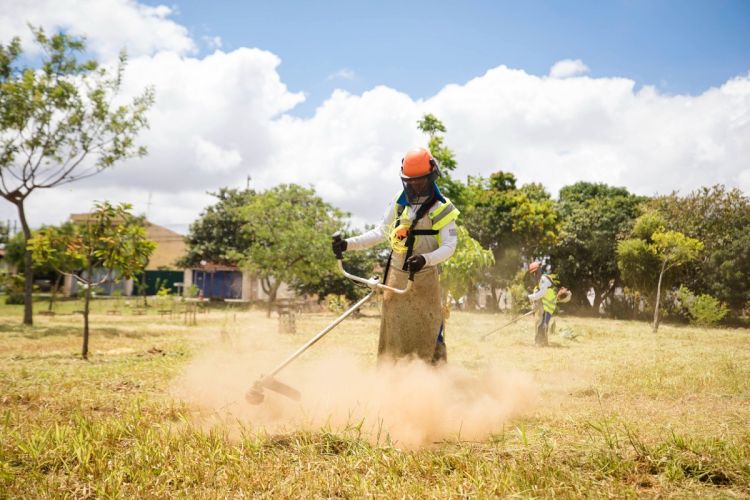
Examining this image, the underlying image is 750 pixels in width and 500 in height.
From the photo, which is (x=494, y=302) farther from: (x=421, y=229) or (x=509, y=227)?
(x=421, y=229)

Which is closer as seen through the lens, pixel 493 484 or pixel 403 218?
pixel 493 484

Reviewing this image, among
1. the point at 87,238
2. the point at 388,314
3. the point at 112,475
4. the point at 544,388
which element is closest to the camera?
the point at 112,475

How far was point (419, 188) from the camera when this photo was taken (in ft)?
15.8

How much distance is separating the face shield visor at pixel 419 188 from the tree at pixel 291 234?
2027 centimetres

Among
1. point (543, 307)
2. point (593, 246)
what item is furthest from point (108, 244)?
point (593, 246)

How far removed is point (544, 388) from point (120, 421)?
15.4 ft

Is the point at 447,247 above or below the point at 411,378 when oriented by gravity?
above

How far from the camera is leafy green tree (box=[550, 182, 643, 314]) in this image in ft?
100.0

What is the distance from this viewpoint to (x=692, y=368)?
7781 millimetres

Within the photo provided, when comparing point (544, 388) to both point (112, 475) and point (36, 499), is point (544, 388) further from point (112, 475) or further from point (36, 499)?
point (36, 499)

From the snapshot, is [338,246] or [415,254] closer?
[338,246]

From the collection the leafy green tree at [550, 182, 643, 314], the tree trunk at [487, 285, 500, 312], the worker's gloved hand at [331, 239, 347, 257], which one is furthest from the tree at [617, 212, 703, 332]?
the worker's gloved hand at [331, 239, 347, 257]

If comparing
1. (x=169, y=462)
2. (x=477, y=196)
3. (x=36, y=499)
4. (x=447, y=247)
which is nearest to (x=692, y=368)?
(x=447, y=247)

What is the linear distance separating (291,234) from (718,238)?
2156cm
